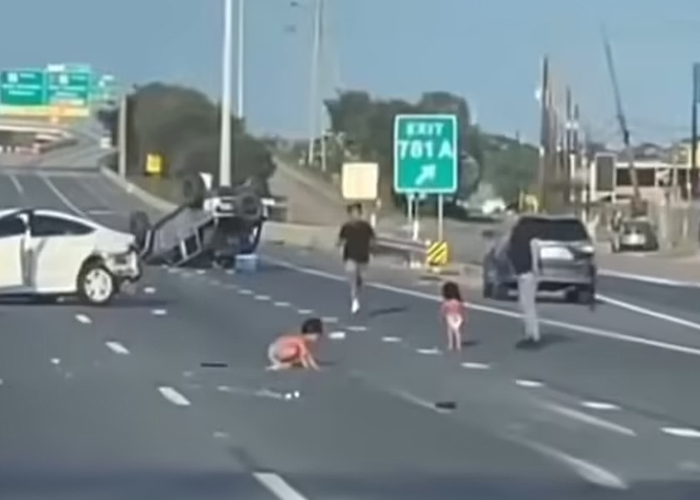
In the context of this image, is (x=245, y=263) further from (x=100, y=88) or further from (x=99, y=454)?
(x=100, y=88)

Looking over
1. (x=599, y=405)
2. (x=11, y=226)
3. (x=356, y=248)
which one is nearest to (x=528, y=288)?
(x=356, y=248)

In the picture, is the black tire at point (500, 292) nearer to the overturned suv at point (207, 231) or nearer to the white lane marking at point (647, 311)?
the white lane marking at point (647, 311)

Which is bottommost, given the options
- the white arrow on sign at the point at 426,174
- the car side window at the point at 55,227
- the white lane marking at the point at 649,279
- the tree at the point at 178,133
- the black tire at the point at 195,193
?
the white lane marking at the point at 649,279

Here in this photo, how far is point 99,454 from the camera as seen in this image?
16578 mm

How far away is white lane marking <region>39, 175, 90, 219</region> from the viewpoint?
344 feet

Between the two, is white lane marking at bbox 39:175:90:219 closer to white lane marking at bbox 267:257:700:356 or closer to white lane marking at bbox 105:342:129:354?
white lane marking at bbox 267:257:700:356

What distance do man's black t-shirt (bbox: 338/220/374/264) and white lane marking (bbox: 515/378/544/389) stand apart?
12936 millimetres

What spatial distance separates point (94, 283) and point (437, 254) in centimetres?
1944

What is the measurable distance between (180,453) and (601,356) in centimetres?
1375

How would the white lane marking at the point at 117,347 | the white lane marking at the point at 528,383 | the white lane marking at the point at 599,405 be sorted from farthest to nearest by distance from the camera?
1. the white lane marking at the point at 117,347
2. the white lane marking at the point at 528,383
3. the white lane marking at the point at 599,405

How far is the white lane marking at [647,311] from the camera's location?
1583 inches

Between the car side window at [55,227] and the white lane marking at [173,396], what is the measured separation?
1756 cm

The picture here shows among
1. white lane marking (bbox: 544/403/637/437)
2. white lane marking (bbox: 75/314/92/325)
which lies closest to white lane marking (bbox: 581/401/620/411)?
white lane marking (bbox: 544/403/637/437)

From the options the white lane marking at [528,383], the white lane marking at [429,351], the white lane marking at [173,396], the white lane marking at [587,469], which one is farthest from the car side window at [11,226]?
the white lane marking at [587,469]
